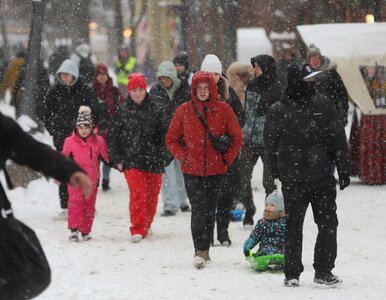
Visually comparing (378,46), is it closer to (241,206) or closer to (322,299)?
(241,206)

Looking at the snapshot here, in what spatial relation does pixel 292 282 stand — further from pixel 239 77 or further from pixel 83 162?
pixel 239 77

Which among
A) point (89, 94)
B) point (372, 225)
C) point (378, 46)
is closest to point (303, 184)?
point (372, 225)

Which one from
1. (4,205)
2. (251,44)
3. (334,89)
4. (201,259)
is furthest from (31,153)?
(251,44)

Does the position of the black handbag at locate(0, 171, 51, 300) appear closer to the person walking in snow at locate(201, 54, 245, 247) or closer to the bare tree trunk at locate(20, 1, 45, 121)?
the person walking in snow at locate(201, 54, 245, 247)

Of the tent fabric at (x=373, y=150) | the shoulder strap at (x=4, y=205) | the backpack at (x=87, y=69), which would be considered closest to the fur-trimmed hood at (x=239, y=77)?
the tent fabric at (x=373, y=150)

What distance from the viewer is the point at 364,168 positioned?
16.3 m

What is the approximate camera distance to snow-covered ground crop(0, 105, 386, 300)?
859 centimetres

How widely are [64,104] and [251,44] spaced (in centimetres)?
3763

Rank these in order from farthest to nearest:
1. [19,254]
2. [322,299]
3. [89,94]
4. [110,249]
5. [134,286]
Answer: [89,94] < [110,249] < [134,286] < [322,299] < [19,254]

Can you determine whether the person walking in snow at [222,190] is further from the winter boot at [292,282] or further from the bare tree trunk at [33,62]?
the bare tree trunk at [33,62]

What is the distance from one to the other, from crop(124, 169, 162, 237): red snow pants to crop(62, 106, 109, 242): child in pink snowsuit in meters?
0.38

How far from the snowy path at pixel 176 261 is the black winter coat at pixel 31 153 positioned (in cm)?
331

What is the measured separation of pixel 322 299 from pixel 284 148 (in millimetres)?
1215

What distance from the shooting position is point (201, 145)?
995 cm
